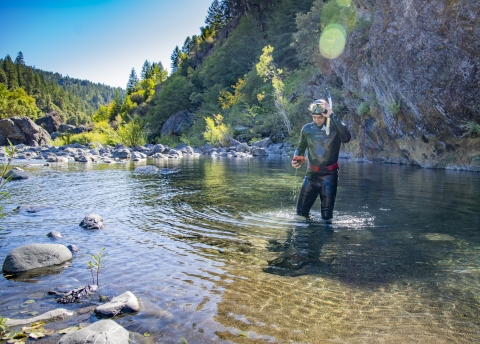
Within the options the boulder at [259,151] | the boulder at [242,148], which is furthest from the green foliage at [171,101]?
the boulder at [259,151]

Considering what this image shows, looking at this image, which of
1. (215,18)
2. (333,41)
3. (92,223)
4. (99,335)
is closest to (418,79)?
(333,41)

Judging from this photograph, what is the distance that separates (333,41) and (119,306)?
34430 millimetres

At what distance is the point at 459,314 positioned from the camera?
12.8 feet

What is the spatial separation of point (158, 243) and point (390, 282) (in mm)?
3993

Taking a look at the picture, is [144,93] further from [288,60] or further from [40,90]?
[288,60]

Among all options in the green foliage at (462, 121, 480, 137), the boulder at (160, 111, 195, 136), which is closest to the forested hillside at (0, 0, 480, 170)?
the green foliage at (462, 121, 480, 137)

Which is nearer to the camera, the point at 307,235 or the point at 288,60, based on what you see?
the point at 307,235

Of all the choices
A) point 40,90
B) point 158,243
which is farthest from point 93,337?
point 40,90

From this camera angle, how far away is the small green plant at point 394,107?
23.8 meters

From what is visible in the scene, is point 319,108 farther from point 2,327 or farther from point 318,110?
point 2,327

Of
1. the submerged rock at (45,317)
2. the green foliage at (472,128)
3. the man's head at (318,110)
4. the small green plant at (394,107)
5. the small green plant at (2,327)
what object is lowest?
the submerged rock at (45,317)

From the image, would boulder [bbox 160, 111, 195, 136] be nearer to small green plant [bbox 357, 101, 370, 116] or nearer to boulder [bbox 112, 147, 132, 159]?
boulder [bbox 112, 147, 132, 159]

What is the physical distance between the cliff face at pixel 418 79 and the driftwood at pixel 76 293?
20531mm

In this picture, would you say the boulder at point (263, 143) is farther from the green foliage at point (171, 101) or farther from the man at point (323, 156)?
the green foliage at point (171, 101)
